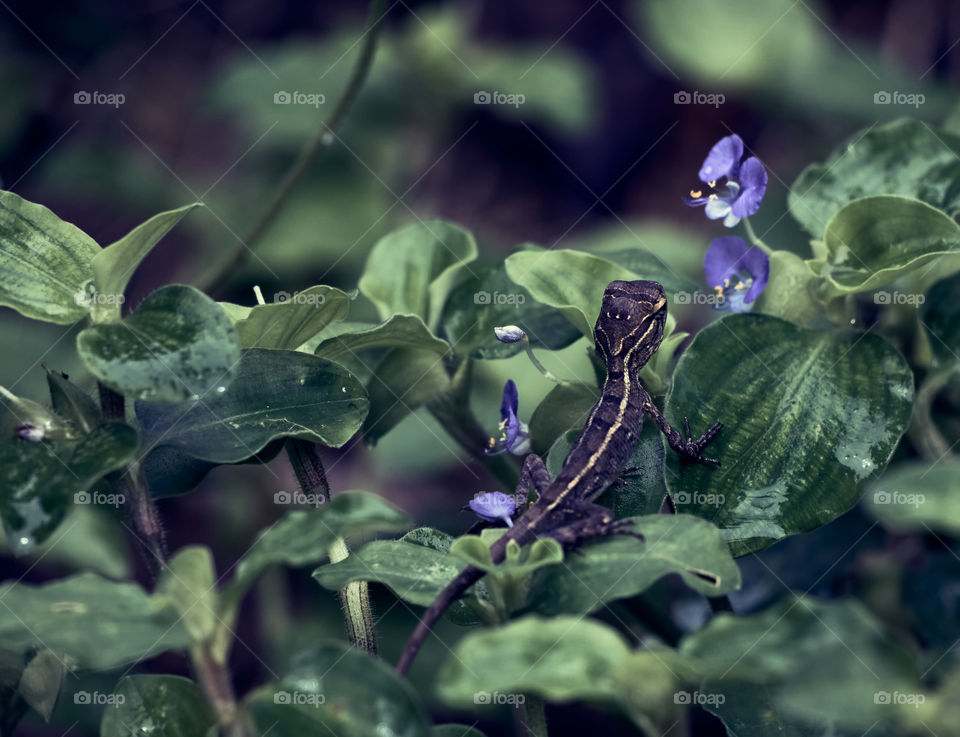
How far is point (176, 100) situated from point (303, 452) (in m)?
4.87

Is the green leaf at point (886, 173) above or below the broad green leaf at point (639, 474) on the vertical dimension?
above

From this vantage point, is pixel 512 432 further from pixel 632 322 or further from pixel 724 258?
pixel 724 258

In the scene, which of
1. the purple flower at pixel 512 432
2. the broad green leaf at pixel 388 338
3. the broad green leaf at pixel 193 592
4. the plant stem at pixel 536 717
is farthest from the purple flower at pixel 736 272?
the broad green leaf at pixel 193 592

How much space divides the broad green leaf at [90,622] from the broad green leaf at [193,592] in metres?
0.02

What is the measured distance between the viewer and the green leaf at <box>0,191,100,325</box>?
5.17ft

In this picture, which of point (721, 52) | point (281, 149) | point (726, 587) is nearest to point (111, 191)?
point (281, 149)

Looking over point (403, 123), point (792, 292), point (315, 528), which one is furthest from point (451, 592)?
point (403, 123)

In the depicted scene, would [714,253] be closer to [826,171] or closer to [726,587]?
[826,171]

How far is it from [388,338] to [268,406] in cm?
28

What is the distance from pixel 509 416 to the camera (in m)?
2.01

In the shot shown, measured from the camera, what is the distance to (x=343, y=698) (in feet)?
4.05

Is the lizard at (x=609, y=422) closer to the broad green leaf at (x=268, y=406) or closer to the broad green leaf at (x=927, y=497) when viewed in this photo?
the broad green leaf at (x=268, y=406)

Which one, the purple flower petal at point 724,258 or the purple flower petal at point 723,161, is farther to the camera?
the purple flower petal at point 723,161

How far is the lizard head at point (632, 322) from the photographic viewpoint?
1.99 metres
